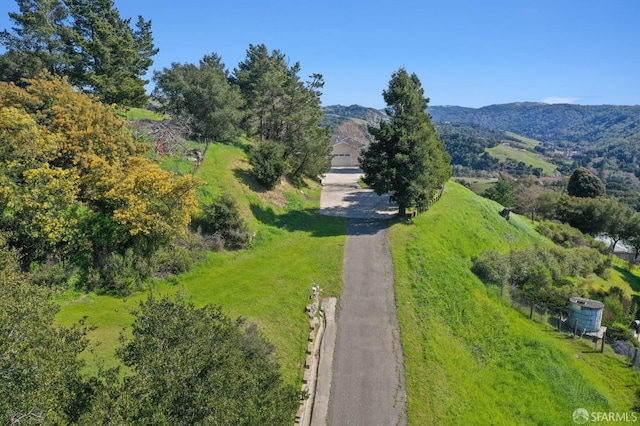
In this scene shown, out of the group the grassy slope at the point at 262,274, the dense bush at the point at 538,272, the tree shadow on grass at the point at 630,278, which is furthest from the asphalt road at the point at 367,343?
the tree shadow on grass at the point at 630,278

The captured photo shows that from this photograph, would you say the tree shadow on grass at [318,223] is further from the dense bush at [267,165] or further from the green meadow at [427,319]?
the dense bush at [267,165]

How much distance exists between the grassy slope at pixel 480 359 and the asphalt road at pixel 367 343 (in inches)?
23.5

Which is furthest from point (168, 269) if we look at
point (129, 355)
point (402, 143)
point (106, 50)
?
point (106, 50)

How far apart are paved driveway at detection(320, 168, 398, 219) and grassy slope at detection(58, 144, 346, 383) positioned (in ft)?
5.14

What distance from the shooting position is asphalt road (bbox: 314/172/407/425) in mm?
14461

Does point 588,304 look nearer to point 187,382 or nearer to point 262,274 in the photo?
point 262,274

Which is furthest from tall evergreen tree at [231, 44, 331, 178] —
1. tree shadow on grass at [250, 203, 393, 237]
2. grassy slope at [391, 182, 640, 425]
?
grassy slope at [391, 182, 640, 425]

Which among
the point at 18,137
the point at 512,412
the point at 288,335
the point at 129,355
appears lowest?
the point at 512,412

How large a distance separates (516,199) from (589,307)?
3921 centimetres

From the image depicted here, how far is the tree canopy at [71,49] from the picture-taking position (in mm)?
29391

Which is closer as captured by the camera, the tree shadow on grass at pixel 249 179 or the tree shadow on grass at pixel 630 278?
the tree shadow on grass at pixel 249 179

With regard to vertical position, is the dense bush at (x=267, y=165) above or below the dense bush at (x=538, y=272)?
above

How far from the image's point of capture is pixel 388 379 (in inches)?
622

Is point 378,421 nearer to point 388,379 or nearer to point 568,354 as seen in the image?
point 388,379
